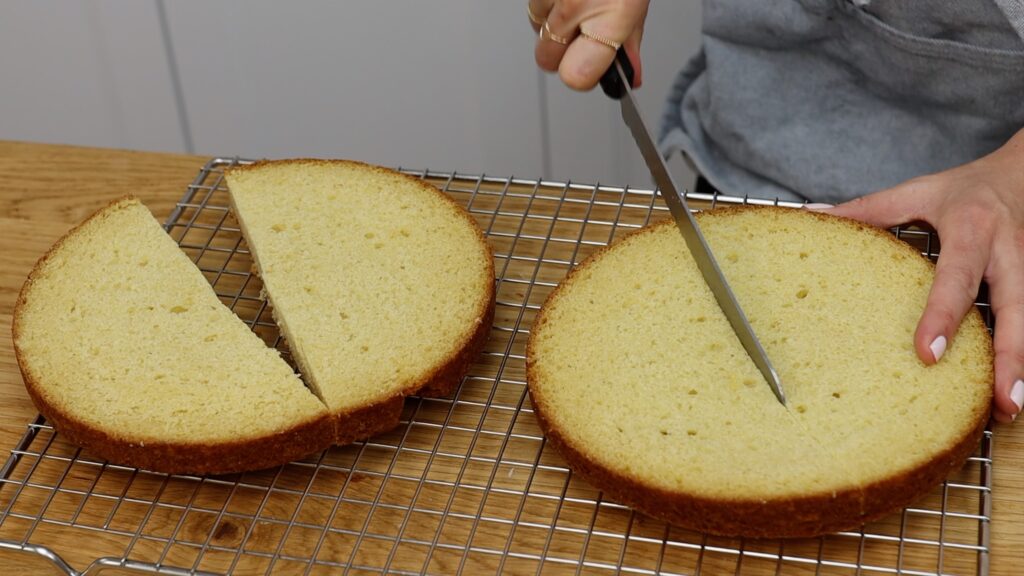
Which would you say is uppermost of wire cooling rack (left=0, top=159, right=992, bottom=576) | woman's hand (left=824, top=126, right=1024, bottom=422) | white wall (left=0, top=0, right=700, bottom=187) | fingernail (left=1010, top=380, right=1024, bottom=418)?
woman's hand (left=824, top=126, right=1024, bottom=422)

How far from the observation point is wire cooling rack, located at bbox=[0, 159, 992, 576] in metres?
1.20

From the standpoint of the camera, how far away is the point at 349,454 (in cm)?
136

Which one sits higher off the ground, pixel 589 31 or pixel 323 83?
pixel 589 31

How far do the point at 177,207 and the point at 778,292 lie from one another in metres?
0.91

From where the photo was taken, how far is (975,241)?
1458 millimetres

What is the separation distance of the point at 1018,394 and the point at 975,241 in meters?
0.23

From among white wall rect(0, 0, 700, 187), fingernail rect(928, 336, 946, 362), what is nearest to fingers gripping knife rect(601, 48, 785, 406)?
fingernail rect(928, 336, 946, 362)

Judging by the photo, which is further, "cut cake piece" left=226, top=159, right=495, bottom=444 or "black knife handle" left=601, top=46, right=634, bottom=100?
"black knife handle" left=601, top=46, right=634, bottom=100

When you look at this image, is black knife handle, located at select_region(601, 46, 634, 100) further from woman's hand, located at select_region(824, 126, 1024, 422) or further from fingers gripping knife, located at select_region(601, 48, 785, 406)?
woman's hand, located at select_region(824, 126, 1024, 422)

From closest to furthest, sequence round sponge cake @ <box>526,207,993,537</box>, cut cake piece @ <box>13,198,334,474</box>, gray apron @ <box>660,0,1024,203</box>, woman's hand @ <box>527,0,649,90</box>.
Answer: round sponge cake @ <box>526,207,993,537</box> → cut cake piece @ <box>13,198,334,474</box> → woman's hand @ <box>527,0,649,90</box> → gray apron @ <box>660,0,1024,203</box>

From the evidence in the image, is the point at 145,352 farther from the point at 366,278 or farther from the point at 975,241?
the point at 975,241

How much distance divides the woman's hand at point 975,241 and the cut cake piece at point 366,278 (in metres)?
0.53

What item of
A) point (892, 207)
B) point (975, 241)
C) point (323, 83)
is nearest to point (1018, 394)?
point (975, 241)

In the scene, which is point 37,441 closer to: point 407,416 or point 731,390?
point 407,416
